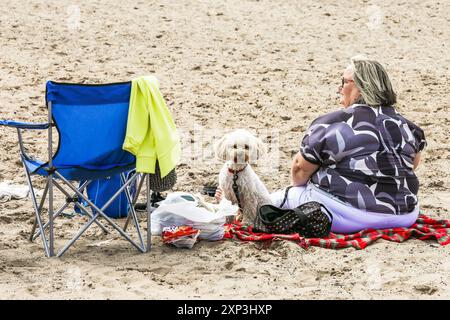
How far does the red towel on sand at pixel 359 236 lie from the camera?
560 centimetres

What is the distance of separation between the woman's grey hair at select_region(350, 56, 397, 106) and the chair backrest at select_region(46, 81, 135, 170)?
1464mm

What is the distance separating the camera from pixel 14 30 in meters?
11.0

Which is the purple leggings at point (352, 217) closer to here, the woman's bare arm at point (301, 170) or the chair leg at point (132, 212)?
the woman's bare arm at point (301, 170)

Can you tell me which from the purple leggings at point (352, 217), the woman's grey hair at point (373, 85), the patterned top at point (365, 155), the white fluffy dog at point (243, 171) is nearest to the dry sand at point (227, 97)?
the purple leggings at point (352, 217)

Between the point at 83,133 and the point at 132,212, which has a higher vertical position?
the point at 83,133

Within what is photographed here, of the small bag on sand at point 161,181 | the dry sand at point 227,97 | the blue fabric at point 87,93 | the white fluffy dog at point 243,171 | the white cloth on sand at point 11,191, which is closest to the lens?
the dry sand at point 227,97

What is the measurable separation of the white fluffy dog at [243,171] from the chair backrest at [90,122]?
858 mm

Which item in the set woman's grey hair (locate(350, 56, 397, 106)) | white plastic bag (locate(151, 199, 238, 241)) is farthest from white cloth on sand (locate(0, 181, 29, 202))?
woman's grey hair (locate(350, 56, 397, 106))

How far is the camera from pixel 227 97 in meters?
9.30

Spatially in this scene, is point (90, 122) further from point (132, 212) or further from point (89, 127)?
point (132, 212)

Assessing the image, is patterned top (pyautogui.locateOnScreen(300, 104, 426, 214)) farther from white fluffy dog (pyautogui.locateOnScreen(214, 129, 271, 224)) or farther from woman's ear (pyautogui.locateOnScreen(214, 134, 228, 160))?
woman's ear (pyautogui.locateOnScreen(214, 134, 228, 160))

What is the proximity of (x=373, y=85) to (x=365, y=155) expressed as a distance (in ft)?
1.45

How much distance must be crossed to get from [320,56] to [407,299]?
6.21m

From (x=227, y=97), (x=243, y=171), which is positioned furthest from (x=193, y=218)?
(x=227, y=97)
